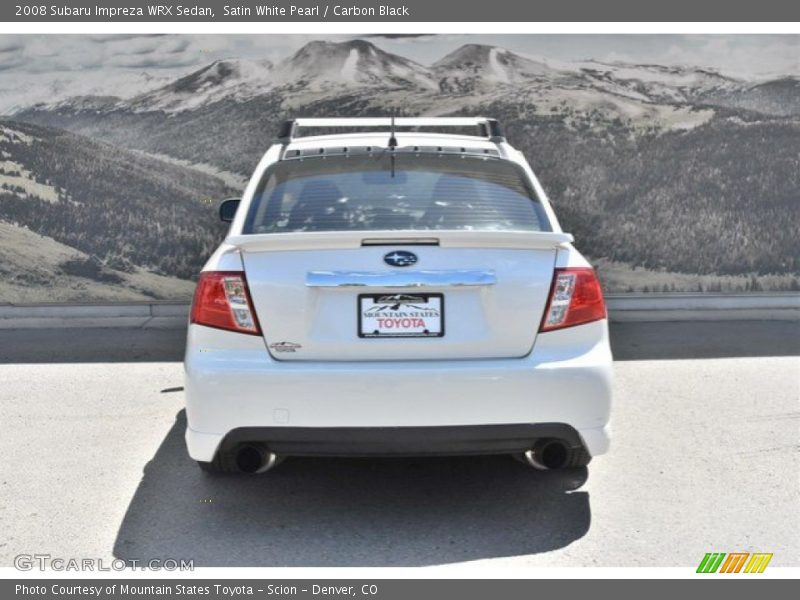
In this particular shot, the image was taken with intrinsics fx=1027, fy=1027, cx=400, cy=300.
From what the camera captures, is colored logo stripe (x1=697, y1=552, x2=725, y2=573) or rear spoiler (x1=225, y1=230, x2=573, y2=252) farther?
rear spoiler (x1=225, y1=230, x2=573, y2=252)

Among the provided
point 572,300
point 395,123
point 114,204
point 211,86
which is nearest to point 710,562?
point 572,300

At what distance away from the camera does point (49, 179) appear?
378 inches

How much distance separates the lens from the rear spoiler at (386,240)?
4.19 meters

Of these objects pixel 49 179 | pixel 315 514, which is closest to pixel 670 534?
pixel 315 514

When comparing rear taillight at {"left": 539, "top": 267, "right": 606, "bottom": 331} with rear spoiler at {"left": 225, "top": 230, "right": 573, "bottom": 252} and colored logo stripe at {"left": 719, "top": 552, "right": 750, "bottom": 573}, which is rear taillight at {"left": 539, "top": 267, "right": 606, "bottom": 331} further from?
colored logo stripe at {"left": 719, "top": 552, "right": 750, "bottom": 573}

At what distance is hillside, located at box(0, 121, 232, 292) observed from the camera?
9516 mm

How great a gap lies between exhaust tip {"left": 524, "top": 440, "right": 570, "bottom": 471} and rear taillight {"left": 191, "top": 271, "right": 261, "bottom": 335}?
50.1 inches

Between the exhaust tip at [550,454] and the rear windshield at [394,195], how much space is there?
3.35 ft

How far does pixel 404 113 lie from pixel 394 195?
190 inches

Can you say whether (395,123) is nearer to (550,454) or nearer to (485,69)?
(550,454)

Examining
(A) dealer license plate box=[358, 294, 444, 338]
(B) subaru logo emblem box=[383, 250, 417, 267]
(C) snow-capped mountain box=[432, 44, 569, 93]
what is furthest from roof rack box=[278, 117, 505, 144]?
(C) snow-capped mountain box=[432, 44, 569, 93]

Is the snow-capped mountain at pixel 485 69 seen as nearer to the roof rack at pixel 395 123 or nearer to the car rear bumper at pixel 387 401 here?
the roof rack at pixel 395 123

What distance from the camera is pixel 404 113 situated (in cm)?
970

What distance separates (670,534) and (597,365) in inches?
30.9
